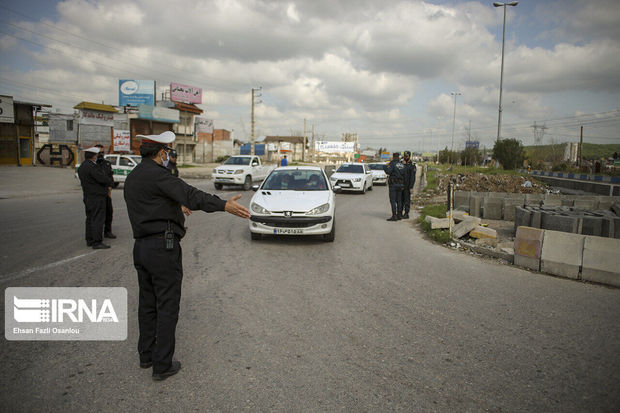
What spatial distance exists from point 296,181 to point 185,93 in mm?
47985

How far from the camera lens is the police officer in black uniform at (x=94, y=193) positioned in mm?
7020

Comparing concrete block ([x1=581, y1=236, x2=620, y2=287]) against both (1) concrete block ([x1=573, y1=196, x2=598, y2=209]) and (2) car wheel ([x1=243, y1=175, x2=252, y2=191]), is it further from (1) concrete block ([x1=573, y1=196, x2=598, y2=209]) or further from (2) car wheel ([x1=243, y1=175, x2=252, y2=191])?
(2) car wheel ([x1=243, y1=175, x2=252, y2=191])

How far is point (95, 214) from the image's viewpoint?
7.19m

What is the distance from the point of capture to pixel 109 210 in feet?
26.3

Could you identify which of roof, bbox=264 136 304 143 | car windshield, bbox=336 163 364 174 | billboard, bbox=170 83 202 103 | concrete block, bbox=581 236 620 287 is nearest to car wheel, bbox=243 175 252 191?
car windshield, bbox=336 163 364 174

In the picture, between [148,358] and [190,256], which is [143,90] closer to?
[190,256]

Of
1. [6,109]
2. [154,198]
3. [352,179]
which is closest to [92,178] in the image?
[154,198]

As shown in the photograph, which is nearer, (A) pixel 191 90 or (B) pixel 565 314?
(B) pixel 565 314

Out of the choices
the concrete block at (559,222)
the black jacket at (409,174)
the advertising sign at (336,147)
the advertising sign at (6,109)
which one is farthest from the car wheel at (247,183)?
the advertising sign at (336,147)

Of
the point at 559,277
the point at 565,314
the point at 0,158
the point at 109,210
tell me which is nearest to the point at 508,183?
the point at 559,277

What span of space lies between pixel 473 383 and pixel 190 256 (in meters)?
5.02

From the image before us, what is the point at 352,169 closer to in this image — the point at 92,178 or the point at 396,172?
the point at 396,172

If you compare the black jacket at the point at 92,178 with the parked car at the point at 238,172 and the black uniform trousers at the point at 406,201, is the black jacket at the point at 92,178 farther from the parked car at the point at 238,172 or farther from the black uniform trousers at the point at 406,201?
the parked car at the point at 238,172

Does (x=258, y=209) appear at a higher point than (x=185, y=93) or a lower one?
lower
